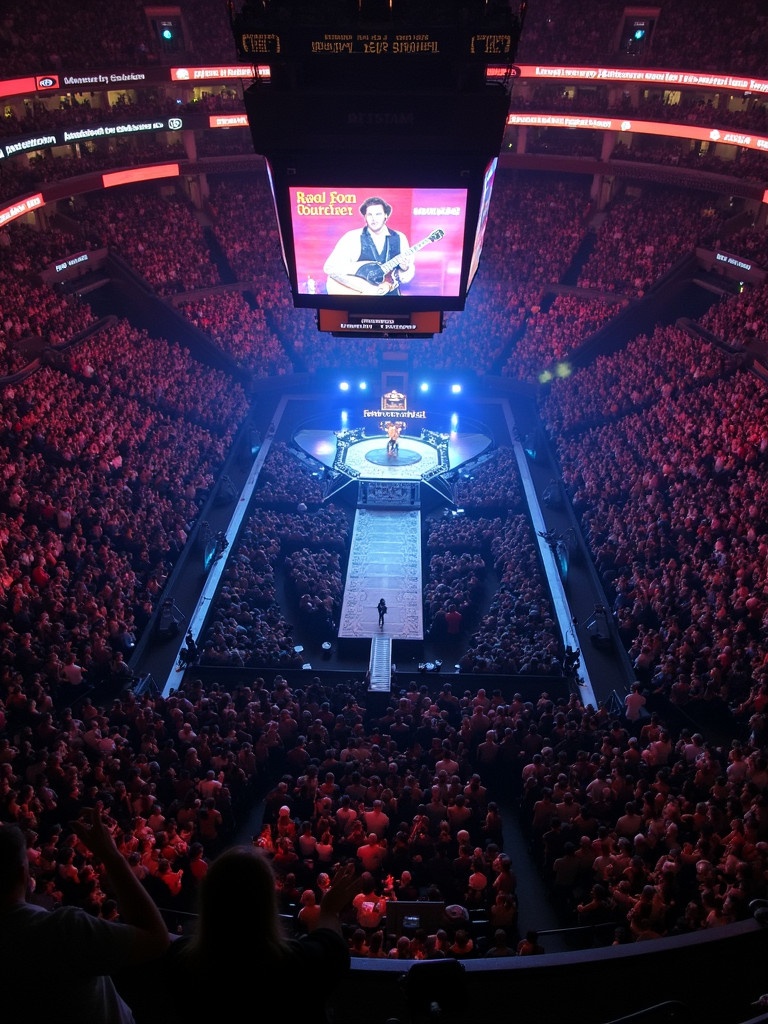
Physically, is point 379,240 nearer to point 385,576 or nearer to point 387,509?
point 385,576

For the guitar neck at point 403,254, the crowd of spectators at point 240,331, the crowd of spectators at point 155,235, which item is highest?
the crowd of spectators at point 155,235

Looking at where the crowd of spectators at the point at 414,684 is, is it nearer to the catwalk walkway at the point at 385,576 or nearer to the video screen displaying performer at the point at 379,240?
the catwalk walkway at the point at 385,576

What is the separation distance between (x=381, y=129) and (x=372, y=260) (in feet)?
9.89

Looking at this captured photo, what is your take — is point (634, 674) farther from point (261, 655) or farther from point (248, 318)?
point (248, 318)

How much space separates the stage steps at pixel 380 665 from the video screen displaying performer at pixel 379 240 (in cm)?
789

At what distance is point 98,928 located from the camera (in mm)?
2359

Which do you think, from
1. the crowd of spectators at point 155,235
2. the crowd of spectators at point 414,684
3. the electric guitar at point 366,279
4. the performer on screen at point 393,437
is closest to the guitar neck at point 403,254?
the electric guitar at point 366,279

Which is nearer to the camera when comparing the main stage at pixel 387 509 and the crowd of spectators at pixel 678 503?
the crowd of spectators at pixel 678 503

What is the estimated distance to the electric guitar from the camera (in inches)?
634

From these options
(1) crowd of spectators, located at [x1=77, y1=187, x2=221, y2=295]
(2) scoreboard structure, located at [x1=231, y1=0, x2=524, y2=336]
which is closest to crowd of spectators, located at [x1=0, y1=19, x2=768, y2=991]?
(1) crowd of spectators, located at [x1=77, y1=187, x2=221, y2=295]

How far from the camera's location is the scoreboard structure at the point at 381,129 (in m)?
12.3

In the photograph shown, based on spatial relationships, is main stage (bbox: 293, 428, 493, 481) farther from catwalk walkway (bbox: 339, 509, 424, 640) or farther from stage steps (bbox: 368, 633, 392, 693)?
stage steps (bbox: 368, 633, 392, 693)

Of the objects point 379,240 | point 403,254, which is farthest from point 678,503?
point 379,240

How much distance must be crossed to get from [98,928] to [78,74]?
30.1m
